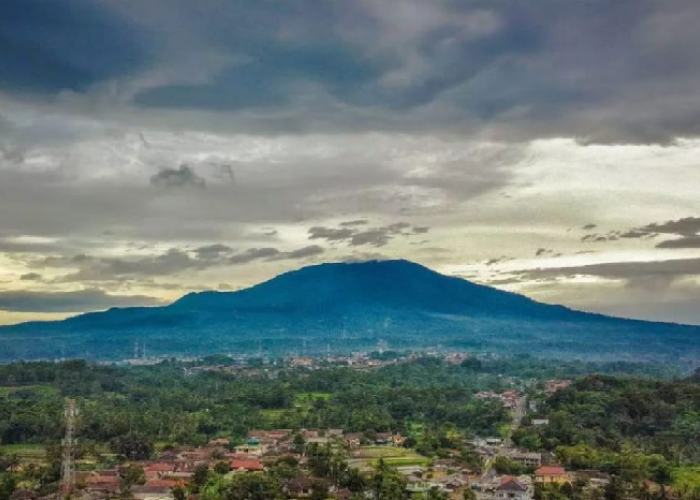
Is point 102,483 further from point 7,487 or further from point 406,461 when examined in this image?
point 406,461

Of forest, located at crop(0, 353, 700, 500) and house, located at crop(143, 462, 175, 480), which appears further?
forest, located at crop(0, 353, 700, 500)

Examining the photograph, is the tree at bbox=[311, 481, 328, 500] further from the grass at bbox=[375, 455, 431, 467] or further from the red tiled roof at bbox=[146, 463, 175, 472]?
the red tiled roof at bbox=[146, 463, 175, 472]

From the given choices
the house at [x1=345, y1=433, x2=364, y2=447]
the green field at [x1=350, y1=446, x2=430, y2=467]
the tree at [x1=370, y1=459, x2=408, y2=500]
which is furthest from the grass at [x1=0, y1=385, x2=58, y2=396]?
the tree at [x1=370, y1=459, x2=408, y2=500]

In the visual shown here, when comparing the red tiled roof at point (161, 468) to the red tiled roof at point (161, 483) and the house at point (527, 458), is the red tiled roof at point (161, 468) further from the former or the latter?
the house at point (527, 458)

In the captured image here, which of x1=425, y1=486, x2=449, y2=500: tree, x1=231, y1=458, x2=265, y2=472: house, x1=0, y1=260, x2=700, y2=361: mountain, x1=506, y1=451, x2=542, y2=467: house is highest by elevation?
x1=0, y1=260, x2=700, y2=361: mountain

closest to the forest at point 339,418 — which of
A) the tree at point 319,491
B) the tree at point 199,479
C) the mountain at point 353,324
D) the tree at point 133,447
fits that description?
the tree at point 133,447

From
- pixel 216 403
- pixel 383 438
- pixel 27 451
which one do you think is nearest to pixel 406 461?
pixel 383 438
